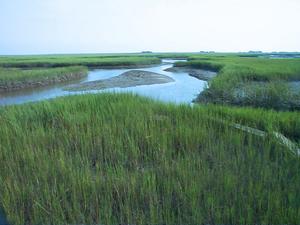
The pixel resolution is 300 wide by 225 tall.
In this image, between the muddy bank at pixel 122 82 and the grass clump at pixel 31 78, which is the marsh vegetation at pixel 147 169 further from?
the grass clump at pixel 31 78

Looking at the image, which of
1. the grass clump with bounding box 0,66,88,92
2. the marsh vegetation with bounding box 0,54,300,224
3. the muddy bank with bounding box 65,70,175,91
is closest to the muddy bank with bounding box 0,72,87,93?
the grass clump with bounding box 0,66,88,92

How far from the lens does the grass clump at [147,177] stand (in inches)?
122

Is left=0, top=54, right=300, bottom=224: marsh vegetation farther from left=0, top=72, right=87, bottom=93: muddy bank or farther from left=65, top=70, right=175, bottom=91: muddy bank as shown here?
left=0, top=72, right=87, bottom=93: muddy bank

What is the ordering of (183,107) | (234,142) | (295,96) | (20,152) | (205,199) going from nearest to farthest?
1. (205,199)
2. (20,152)
3. (234,142)
4. (183,107)
5. (295,96)

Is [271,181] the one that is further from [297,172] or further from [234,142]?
[234,142]

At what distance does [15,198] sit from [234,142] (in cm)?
353

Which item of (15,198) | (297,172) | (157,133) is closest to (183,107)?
(157,133)

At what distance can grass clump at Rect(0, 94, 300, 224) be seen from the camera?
10.1ft

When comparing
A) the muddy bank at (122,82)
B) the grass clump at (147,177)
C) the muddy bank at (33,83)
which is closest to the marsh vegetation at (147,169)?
the grass clump at (147,177)

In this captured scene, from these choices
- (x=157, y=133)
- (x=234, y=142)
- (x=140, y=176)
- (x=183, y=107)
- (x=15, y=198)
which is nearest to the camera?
(x=15, y=198)

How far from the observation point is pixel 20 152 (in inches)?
185

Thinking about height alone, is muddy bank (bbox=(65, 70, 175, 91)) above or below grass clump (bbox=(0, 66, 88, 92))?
below

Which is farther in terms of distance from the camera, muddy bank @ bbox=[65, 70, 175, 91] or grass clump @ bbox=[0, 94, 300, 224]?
muddy bank @ bbox=[65, 70, 175, 91]

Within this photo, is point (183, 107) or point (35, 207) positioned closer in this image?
point (35, 207)
